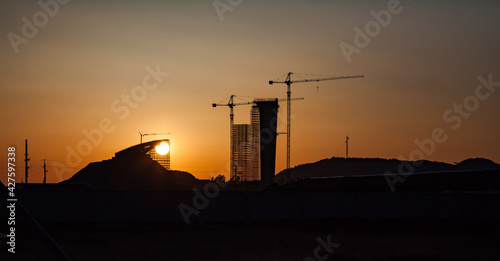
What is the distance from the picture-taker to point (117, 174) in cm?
14138

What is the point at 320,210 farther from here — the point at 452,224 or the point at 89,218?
the point at 89,218

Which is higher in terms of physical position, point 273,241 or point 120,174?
point 273,241

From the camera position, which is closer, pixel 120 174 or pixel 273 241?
pixel 273 241

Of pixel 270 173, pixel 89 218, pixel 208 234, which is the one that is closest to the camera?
pixel 208 234

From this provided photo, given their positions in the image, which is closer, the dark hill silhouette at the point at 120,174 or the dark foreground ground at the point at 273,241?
the dark foreground ground at the point at 273,241

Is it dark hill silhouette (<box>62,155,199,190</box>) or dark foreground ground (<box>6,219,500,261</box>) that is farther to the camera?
dark hill silhouette (<box>62,155,199,190</box>)

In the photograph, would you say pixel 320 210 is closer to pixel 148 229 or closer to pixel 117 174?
pixel 148 229

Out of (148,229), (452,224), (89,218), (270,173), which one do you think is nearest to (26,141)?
(270,173)

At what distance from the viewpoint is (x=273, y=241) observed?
3303 cm

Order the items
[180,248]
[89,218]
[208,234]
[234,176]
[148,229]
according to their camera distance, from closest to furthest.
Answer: [180,248], [208,234], [148,229], [89,218], [234,176]

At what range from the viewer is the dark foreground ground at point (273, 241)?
26156 mm

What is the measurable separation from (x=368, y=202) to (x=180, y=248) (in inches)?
1035

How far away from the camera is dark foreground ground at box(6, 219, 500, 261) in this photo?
85.8 ft

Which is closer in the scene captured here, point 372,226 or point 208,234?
point 208,234
